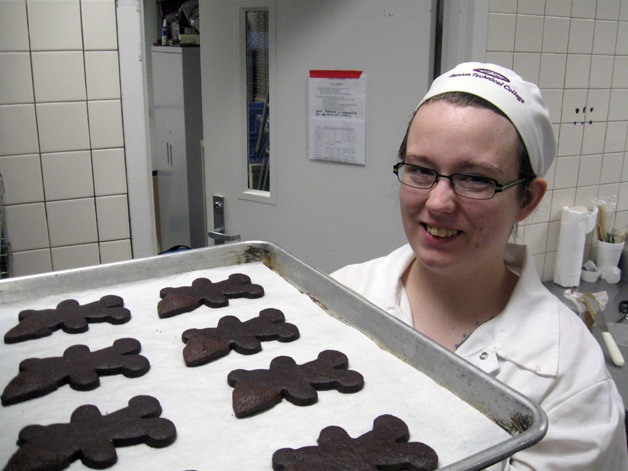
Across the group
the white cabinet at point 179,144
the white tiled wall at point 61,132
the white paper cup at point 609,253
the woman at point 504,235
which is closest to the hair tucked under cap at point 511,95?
the woman at point 504,235

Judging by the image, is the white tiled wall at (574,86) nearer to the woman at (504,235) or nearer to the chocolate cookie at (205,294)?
the woman at (504,235)

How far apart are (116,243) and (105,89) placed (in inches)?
16.9

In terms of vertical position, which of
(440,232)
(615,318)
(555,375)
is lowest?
(615,318)

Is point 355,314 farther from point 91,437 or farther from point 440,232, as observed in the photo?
point 91,437

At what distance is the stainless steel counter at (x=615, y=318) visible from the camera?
1573mm

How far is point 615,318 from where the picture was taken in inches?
75.7

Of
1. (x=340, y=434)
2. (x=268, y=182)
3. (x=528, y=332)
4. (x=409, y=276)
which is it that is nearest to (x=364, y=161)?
(x=268, y=182)

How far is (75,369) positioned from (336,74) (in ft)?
4.78

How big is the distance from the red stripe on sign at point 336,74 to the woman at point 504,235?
34.7 inches

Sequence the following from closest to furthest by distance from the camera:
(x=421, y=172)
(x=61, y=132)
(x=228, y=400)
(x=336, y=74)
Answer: (x=228, y=400)
(x=421, y=172)
(x=61, y=132)
(x=336, y=74)

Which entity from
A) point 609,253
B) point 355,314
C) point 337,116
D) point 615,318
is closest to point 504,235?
point 355,314

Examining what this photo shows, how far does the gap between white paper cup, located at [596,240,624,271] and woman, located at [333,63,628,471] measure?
1.30 metres

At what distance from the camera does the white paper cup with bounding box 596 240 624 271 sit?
2.19m

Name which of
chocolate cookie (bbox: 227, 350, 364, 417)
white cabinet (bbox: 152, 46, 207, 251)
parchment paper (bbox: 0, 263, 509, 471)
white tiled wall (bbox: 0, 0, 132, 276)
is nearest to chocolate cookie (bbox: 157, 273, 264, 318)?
parchment paper (bbox: 0, 263, 509, 471)
